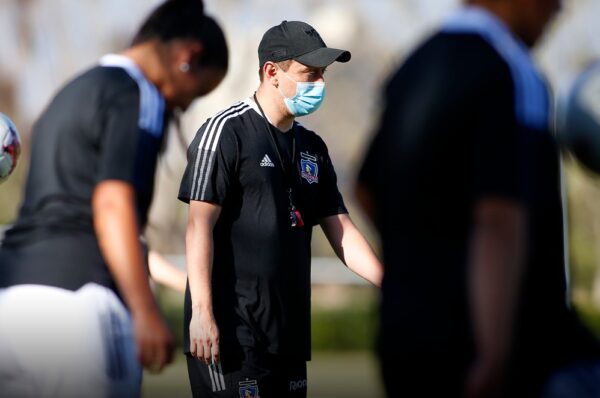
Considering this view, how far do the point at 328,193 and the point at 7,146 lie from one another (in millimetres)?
1455

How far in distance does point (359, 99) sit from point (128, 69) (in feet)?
104

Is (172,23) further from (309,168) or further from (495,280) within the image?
(309,168)

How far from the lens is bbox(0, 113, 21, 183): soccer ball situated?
207 inches

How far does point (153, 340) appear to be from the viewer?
3771mm

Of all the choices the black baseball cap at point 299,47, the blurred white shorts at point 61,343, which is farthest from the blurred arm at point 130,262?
the black baseball cap at point 299,47

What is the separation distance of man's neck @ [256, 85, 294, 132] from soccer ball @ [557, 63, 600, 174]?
5.22 ft

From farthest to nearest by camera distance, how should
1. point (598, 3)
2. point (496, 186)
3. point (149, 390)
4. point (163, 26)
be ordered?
1. point (598, 3)
2. point (149, 390)
3. point (163, 26)
4. point (496, 186)

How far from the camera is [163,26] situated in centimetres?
409

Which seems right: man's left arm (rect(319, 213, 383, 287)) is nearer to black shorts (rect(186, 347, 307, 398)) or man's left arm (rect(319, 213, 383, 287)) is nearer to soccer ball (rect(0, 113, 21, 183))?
black shorts (rect(186, 347, 307, 398))

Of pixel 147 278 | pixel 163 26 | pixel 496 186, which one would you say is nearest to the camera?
pixel 496 186

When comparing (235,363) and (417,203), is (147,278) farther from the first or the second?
(235,363)

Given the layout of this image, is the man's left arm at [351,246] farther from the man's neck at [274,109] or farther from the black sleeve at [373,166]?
the black sleeve at [373,166]

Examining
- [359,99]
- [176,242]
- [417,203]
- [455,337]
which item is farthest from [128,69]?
[359,99]

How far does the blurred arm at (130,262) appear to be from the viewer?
3729 millimetres
